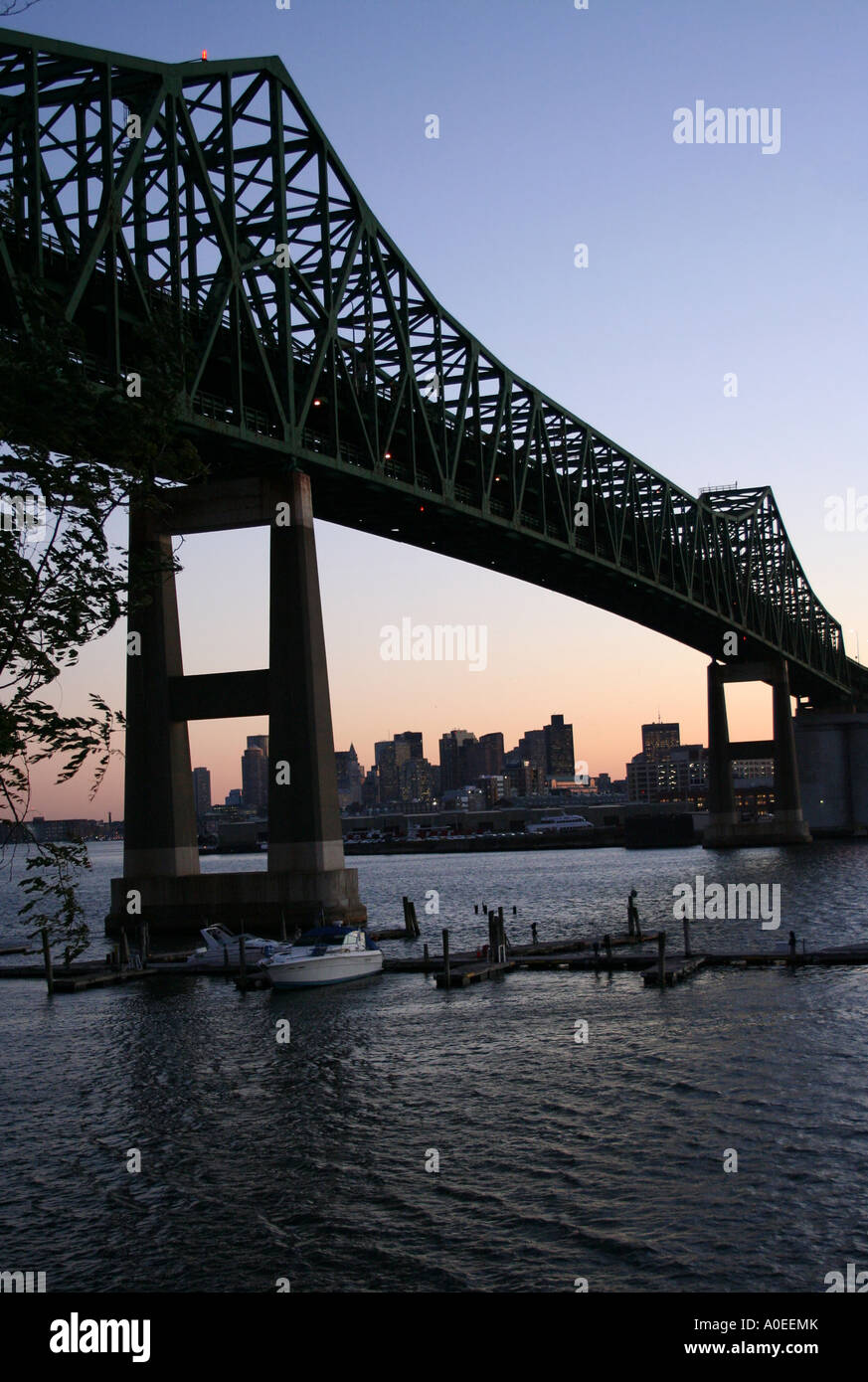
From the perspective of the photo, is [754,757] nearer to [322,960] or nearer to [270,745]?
[270,745]

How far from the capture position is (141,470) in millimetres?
13461

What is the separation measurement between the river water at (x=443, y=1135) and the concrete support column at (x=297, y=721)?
9.68m

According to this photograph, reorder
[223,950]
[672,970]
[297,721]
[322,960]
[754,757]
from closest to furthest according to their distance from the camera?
[672,970] → [322,960] → [223,950] → [297,721] → [754,757]

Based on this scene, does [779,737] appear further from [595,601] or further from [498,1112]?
[498,1112]

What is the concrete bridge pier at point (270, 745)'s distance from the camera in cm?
5797

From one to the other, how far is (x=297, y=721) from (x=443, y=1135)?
106 feet

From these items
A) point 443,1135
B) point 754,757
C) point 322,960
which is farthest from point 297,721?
point 754,757

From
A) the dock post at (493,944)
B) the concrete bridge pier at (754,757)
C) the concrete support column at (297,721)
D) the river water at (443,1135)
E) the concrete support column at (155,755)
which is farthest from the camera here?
the concrete bridge pier at (754,757)

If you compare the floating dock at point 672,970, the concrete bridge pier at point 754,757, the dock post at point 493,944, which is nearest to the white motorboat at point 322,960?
the dock post at point 493,944

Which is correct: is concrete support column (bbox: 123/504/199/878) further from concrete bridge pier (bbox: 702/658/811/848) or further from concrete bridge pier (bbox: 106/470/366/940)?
concrete bridge pier (bbox: 702/658/811/848)

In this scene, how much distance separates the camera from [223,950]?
180 ft

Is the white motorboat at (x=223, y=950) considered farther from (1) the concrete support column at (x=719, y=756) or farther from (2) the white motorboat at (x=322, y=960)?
(1) the concrete support column at (x=719, y=756)

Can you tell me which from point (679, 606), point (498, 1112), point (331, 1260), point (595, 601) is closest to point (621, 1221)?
point (331, 1260)

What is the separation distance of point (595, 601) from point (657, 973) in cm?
7250
